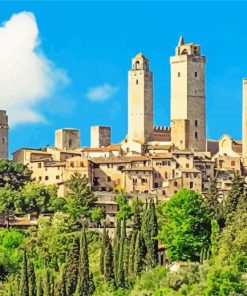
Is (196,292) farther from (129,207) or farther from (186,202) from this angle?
(129,207)

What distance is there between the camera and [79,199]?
66.0m

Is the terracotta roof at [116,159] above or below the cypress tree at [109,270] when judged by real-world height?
above

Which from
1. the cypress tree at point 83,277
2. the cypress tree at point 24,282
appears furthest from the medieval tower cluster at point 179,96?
the cypress tree at point 24,282

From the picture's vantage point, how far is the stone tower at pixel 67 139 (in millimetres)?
78688

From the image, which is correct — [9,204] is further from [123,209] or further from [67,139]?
[67,139]

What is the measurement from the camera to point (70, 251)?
56.0m

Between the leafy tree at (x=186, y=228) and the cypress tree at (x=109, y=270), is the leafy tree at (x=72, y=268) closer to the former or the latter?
the cypress tree at (x=109, y=270)

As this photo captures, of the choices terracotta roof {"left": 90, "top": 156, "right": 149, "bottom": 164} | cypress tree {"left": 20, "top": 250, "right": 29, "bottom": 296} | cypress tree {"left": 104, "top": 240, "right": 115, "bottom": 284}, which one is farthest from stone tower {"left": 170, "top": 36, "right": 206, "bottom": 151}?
cypress tree {"left": 20, "top": 250, "right": 29, "bottom": 296}

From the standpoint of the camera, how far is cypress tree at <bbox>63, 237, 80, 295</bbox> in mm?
54031

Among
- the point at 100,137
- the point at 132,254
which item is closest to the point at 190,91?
the point at 100,137

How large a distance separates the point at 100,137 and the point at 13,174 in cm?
826

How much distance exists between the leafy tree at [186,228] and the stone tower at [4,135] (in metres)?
22.1

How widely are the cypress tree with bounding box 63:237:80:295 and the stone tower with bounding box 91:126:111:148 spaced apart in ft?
74.9

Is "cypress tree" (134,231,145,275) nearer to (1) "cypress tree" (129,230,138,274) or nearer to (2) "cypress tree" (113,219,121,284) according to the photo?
(1) "cypress tree" (129,230,138,274)
